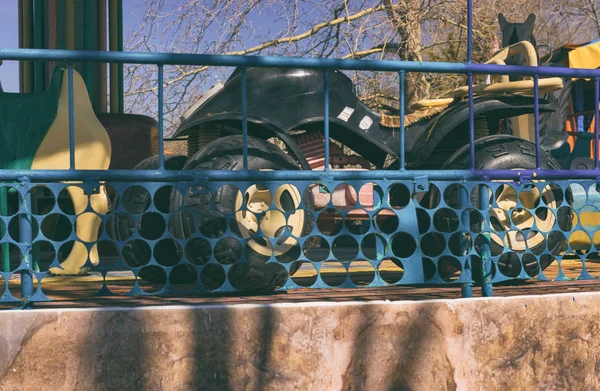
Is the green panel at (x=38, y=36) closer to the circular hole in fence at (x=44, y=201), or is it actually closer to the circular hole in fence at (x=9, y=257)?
the circular hole in fence at (x=44, y=201)

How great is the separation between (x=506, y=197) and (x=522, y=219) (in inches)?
6.1

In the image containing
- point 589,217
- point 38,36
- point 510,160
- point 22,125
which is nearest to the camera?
point 22,125

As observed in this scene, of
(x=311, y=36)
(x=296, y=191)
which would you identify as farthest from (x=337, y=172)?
(x=311, y=36)

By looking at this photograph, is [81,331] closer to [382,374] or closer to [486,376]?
[382,374]

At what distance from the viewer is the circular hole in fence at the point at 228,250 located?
14.0 ft

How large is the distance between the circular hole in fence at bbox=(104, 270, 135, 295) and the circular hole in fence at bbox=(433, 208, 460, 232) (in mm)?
1845

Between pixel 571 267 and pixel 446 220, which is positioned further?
pixel 571 267

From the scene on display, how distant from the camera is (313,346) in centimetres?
360

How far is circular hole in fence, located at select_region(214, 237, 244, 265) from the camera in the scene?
426cm

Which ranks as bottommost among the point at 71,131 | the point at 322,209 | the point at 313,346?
the point at 313,346

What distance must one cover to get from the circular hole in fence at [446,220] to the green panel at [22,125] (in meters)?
2.31

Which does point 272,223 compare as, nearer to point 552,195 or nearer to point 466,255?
point 466,255

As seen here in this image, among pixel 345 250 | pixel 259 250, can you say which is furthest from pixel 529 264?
pixel 345 250

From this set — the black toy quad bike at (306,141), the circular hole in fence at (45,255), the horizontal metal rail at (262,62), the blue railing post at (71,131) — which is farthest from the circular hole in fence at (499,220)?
the circular hole in fence at (45,255)
